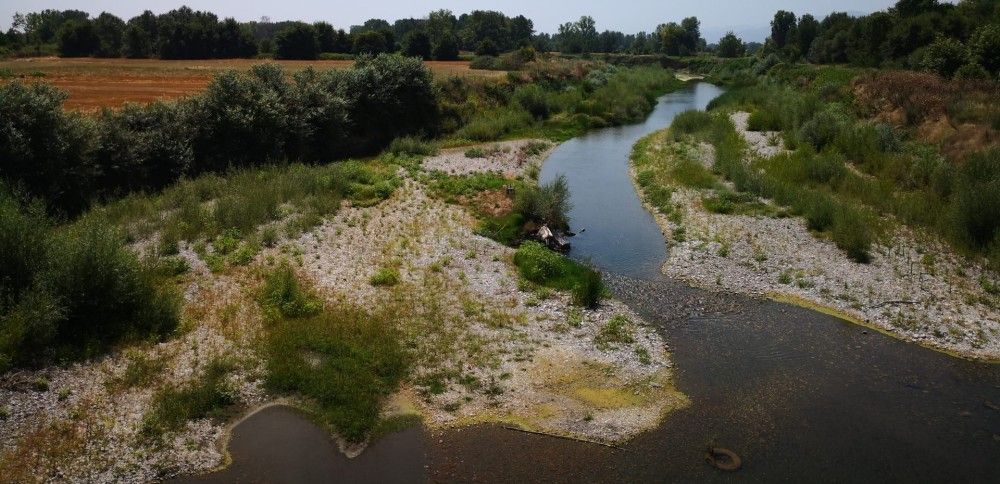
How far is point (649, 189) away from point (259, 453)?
82.1 feet

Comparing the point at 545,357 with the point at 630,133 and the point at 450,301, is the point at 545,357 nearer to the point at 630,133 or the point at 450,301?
the point at 450,301

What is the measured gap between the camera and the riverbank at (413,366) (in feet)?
41.8

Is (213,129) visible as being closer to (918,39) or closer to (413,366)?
(413,366)

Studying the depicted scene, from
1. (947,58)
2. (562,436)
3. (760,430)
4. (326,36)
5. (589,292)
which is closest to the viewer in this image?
(562,436)

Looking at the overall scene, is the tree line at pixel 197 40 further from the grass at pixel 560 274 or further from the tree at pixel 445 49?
the grass at pixel 560 274

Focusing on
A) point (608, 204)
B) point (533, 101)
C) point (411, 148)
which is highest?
point (533, 101)

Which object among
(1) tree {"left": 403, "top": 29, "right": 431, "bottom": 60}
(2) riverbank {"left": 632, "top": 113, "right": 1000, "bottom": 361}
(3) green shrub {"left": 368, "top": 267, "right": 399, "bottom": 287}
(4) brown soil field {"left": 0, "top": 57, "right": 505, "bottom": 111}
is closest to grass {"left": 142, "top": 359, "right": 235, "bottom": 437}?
(3) green shrub {"left": 368, "top": 267, "right": 399, "bottom": 287}

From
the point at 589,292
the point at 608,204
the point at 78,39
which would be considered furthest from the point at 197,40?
the point at 589,292

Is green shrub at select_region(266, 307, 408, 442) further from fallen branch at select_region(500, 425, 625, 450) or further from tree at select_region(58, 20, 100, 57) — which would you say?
tree at select_region(58, 20, 100, 57)

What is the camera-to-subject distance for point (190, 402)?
13.9 metres

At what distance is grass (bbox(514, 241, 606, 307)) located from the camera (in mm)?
19406

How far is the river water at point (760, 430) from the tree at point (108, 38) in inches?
3547

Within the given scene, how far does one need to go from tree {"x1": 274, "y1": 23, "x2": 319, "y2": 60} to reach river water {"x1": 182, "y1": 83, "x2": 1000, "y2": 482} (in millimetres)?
81605

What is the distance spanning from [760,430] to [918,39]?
2603 inches
